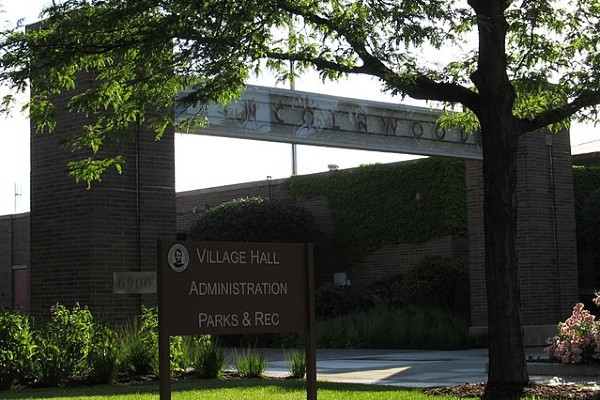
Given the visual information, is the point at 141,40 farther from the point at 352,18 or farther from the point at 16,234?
the point at 16,234

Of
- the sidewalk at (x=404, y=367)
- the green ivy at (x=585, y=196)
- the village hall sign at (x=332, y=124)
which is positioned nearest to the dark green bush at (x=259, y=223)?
the sidewalk at (x=404, y=367)

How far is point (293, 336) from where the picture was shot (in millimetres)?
26031

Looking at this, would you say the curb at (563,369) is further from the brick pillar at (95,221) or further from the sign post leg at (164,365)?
the sign post leg at (164,365)

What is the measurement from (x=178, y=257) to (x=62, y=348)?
5.59 m

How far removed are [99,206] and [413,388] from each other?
6.20 m

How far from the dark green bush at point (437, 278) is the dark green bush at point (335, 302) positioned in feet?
5.48

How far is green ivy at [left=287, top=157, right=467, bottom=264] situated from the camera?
2806cm

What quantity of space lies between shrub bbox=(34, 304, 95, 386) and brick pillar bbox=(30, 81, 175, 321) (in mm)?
2425

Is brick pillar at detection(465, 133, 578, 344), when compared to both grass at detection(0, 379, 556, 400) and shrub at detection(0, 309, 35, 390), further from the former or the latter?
shrub at detection(0, 309, 35, 390)

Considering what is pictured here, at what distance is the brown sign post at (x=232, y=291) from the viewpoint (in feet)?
27.1

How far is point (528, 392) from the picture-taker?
11070mm

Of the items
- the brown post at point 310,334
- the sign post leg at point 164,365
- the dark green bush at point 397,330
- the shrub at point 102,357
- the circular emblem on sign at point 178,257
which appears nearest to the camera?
the sign post leg at point 164,365

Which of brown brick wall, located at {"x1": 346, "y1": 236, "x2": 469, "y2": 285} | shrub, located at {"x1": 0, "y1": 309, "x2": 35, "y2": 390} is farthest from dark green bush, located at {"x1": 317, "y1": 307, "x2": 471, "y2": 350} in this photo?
shrub, located at {"x1": 0, "y1": 309, "x2": 35, "y2": 390}

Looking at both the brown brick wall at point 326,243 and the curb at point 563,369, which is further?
the brown brick wall at point 326,243
